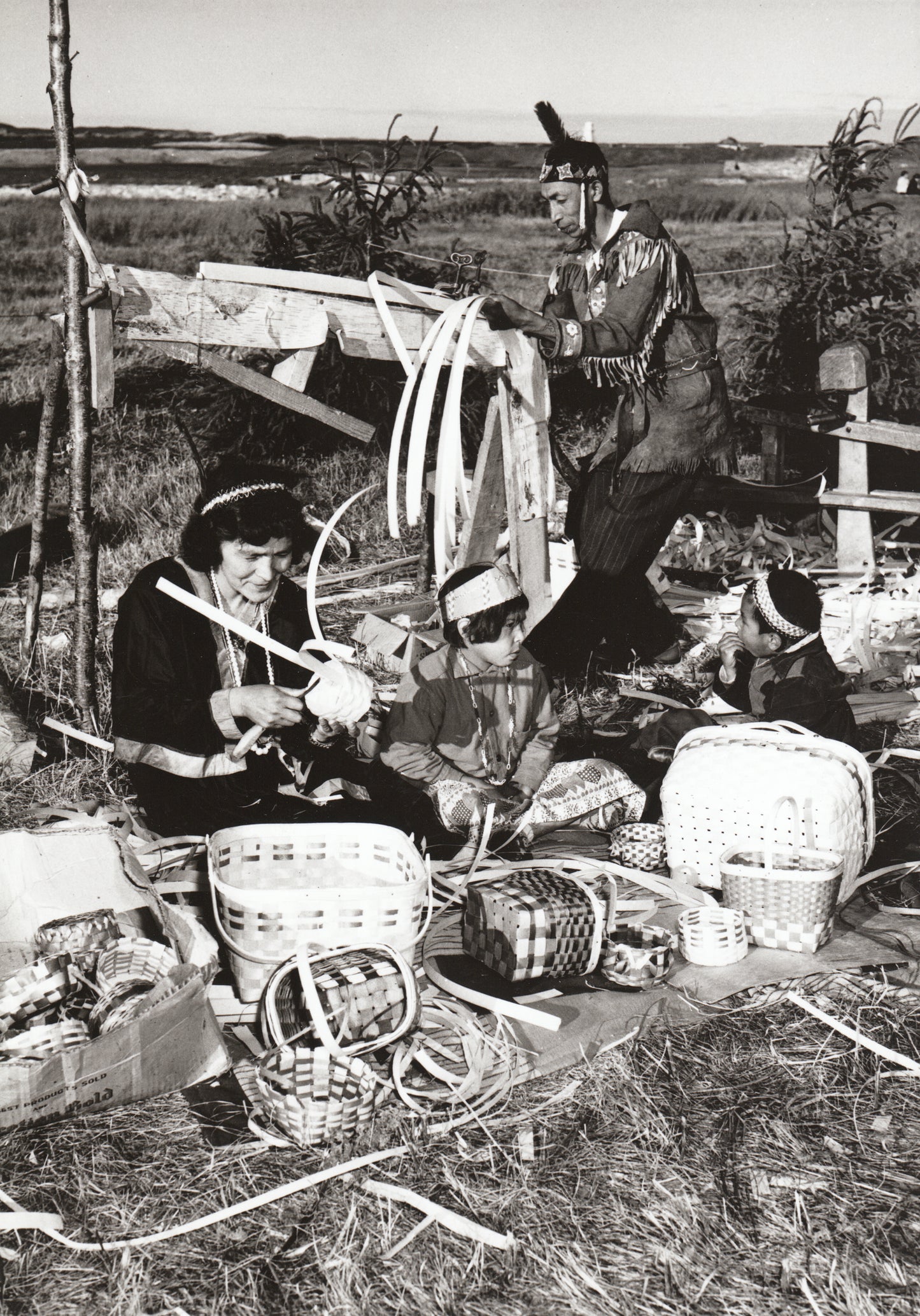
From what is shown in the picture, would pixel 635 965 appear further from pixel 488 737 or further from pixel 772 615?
pixel 772 615

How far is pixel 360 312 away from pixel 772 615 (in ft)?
5.37

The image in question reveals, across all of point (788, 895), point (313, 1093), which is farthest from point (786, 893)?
point (313, 1093)

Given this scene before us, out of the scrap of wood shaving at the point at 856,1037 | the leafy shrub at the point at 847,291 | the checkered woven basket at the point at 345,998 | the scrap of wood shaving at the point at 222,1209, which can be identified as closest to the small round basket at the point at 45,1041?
the scrap of wood shaving at the point at 222,1209

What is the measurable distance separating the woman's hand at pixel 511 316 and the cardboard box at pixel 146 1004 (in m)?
1.75

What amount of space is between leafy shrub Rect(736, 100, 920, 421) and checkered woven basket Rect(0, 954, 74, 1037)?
226 inches

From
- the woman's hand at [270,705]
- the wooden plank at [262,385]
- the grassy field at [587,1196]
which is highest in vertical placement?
the wooden plank at [262,385]

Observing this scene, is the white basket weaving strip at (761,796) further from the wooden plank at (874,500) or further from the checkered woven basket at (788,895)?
the wooden plank at (874,500)

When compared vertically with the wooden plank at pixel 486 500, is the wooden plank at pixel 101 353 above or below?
above

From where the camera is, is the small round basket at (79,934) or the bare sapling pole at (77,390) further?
the bare sapling pole at (77,390)

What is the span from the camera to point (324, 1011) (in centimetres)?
222

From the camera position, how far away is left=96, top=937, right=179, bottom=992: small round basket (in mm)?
2326

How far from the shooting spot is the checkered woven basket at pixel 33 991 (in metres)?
2.27

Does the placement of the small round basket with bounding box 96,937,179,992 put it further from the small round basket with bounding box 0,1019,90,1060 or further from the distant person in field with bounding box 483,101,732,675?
the distant person in field with bounding box 483,101,732,675

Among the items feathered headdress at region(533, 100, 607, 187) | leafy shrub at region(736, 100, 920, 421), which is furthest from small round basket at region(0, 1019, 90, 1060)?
Answer: leafy shrub at region(736, 100, 920, 421)
